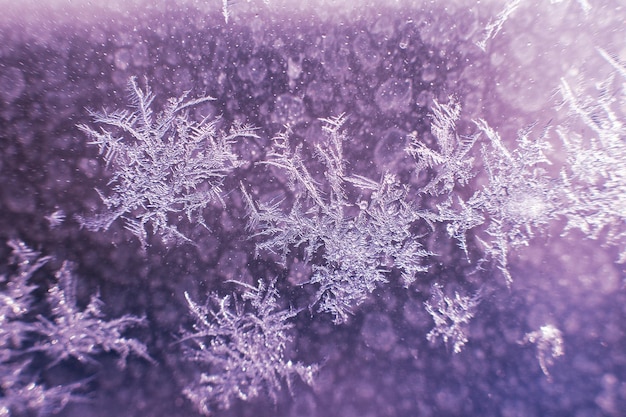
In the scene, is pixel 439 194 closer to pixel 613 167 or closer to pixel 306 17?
pixel 613 167

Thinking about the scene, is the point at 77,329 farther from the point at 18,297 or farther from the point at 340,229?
the point at 340,229

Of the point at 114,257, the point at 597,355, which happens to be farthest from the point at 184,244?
the point at 597,355

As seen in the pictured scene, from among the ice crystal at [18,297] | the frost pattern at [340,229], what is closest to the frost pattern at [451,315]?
the frost pattern at [340,229]

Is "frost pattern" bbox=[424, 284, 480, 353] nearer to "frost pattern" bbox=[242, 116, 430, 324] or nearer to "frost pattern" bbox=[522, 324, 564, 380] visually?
"frost pattern" bbox=[242, 116, 430, 324]

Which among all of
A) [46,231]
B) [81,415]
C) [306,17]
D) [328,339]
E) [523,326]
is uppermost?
[306,17]

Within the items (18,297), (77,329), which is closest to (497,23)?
(77,329)

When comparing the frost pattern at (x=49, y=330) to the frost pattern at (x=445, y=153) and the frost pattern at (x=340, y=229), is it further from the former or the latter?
the frost pattern at (x=445, y=153)
